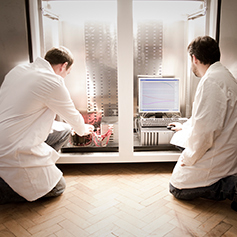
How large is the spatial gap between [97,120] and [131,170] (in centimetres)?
64

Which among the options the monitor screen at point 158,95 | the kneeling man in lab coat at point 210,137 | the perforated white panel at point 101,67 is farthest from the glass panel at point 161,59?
the kneeling man in lab coat at point 210,137

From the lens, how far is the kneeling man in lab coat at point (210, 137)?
1.48 meters

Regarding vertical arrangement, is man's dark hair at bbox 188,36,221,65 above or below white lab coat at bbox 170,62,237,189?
above

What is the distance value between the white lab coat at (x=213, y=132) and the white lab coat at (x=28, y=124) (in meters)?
0.84

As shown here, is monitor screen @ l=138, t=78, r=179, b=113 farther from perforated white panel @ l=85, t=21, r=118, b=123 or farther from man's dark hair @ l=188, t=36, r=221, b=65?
man's dark hair @ l=188, t=36, r=221, b=65

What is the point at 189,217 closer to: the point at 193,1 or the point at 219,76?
the point at 219,76

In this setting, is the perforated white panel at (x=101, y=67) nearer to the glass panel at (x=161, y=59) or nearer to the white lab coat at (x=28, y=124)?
the glass panel at (x=161, y=59)

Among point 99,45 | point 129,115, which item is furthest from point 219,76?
point 99,45

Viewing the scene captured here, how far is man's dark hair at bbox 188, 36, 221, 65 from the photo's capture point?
1.60 meters

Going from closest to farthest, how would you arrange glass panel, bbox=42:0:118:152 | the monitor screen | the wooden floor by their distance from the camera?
the wooden floor, glass panel, bbox=42:0:118:152, the monitor screen

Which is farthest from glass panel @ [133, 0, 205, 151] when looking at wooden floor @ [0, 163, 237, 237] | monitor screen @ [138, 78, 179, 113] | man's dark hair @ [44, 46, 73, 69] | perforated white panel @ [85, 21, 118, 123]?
man's dark hair @ [44, 46, 73, 69]

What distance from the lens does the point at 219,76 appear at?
1.50 metres

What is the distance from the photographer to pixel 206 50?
1.61 m

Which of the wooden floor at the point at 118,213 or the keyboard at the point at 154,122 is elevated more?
the keyboard at the point at 154,122
